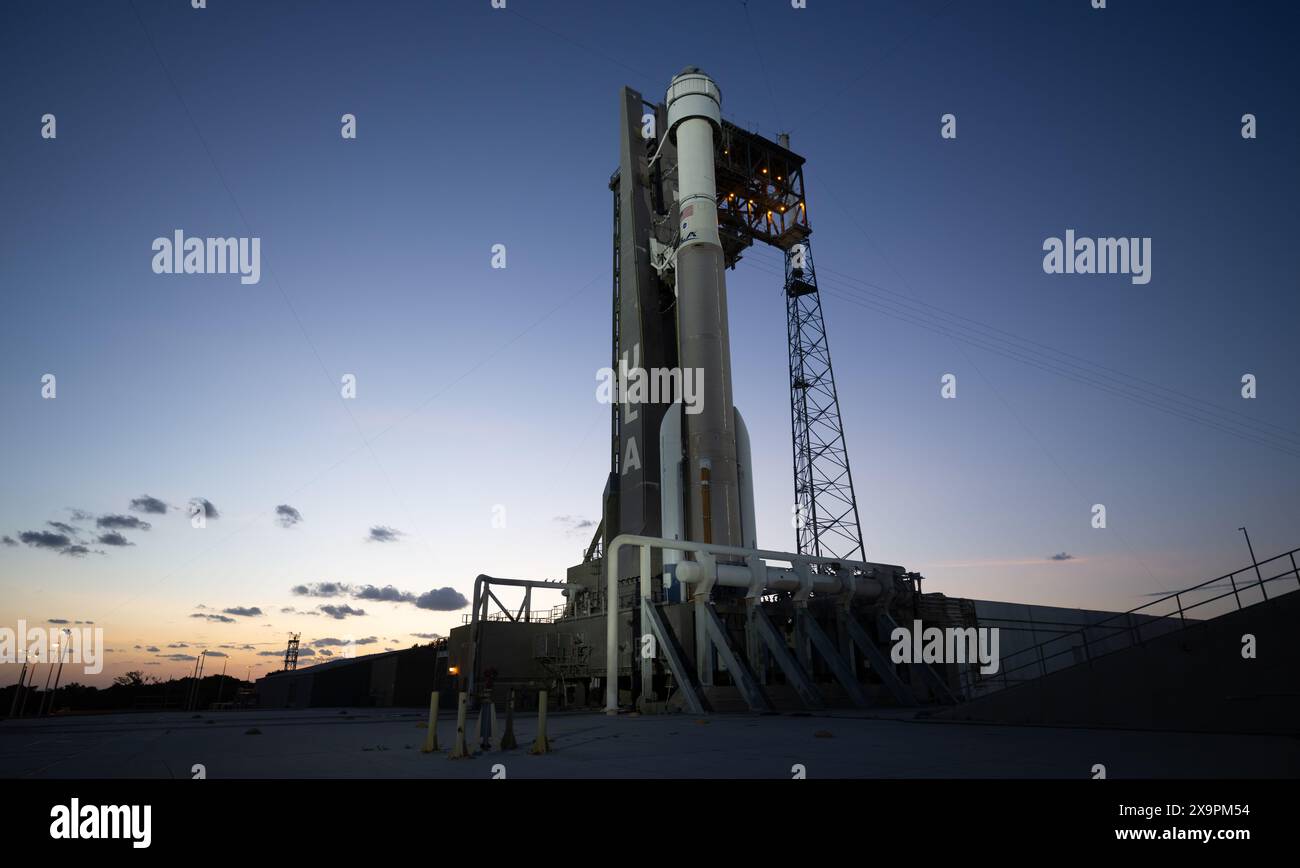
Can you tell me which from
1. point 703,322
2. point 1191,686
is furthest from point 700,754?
point 703,322

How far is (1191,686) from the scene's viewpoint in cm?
1407

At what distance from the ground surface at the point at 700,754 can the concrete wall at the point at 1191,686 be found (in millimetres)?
1296

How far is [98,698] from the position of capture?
2589 inches

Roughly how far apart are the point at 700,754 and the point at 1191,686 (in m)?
10.9

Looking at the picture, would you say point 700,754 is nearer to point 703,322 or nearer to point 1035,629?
point 703,322

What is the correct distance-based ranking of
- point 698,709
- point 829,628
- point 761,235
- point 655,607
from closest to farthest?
point 698,709 < point 655,607 < point 829,628 < point 761,235
